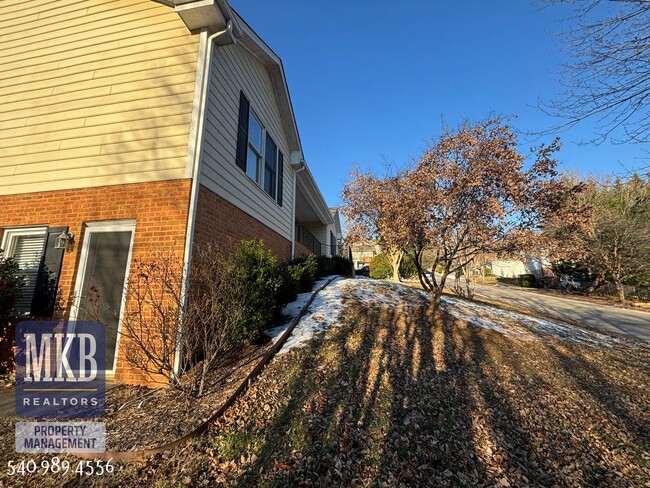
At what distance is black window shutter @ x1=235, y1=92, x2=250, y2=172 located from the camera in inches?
237

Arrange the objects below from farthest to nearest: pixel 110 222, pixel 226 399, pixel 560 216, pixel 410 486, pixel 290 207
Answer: pixel 290 207 → pixel 560 216 → pixel 110 222 → pixel 226 399 → pixel 410 486

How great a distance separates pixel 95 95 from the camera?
17.1 feet

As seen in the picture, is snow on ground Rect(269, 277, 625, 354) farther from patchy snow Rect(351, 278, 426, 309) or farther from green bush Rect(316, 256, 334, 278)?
green bush Rect(316, 256, 334, 278)

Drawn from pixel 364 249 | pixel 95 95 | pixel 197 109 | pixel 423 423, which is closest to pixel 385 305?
pixel 423 423

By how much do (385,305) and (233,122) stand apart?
217 inches

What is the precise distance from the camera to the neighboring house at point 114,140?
454cm

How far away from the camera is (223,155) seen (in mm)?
5324

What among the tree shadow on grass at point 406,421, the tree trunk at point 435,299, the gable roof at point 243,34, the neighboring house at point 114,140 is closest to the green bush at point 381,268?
the gable roof at point 243,34

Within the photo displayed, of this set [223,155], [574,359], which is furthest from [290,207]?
[574,359]

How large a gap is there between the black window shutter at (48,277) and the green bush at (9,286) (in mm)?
207

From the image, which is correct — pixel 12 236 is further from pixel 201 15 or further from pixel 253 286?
pixel 201 15

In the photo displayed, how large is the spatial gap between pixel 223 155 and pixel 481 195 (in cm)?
554

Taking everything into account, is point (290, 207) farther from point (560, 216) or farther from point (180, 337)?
point (560, 216)

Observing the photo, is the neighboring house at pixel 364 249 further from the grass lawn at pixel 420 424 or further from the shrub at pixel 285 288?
the grass lawn at pixel 420 424
